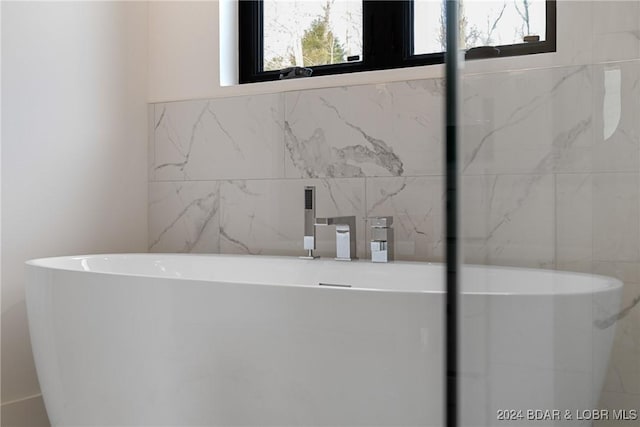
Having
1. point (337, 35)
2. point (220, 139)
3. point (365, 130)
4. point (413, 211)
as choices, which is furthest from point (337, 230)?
point (337, 35)

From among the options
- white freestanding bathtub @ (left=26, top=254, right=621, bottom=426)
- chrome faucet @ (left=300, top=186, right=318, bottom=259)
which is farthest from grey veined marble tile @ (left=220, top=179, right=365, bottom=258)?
Result: white freestanding bathtub @ (left=26, top=254, right=621, bottom=426)

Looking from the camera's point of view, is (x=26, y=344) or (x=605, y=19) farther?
(x=26, y=344)

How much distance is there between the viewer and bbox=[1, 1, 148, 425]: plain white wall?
2.26m

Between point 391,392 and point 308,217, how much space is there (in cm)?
100

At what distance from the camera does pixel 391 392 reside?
55.8 inches

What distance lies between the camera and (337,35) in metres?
2.66

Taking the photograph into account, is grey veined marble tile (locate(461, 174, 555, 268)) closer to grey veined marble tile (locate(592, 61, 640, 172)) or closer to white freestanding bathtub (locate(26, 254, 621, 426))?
grey veined marble tile (locate(592, 61, 640, 172))

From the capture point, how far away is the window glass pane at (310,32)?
2629mm

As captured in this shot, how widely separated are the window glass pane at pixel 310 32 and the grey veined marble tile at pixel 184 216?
61cm

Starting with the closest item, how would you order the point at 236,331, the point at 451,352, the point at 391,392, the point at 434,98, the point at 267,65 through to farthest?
the point at 451,352 < the point at 391,392 < the point at 236,331 < the point at 434,98 < the point at 267,65

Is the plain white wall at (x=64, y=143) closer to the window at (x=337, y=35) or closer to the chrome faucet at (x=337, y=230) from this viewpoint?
the window at (x=337, y=35)

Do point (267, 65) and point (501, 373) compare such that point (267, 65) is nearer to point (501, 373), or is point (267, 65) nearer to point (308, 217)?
point (308, 217)

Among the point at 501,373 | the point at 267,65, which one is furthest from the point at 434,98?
the point at 501,373

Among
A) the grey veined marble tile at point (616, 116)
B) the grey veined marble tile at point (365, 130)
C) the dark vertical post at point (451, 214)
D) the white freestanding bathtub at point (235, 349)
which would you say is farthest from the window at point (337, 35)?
the dark vertical post at point (451, 214)
